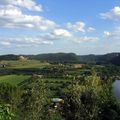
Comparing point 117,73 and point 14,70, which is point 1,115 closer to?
point 14,70

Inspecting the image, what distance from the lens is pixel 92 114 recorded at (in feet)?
114

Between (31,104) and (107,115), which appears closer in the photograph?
(31,104)

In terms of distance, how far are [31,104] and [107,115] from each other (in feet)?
81.9

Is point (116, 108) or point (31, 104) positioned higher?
point (31, 104)

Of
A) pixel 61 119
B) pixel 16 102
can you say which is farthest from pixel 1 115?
pixel 16 102

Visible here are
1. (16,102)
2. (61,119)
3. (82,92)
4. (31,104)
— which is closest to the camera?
(31,104)

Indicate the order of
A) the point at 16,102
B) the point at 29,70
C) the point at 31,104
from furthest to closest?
1. the point at 29,70
2. the point at 16,102
3. the point at 31,104

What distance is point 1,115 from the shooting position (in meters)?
8.05

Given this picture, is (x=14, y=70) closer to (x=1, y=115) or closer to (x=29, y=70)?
(x=29, y=70)

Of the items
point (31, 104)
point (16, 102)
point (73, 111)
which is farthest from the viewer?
point (16, 102)

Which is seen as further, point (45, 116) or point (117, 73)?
point (117, 73)

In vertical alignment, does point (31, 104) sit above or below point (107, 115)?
above

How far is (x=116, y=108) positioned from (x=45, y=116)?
907 inches

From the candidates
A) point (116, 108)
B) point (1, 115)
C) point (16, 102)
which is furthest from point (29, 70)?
point (1, 115)
